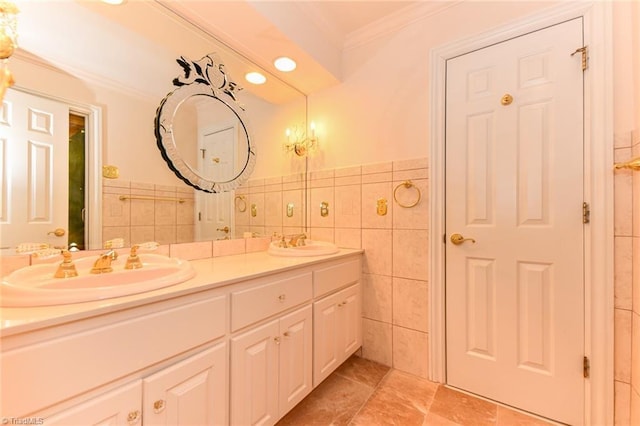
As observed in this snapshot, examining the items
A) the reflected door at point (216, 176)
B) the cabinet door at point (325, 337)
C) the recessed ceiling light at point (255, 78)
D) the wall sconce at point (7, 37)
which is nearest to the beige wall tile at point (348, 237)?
the cabinet door at point (325, 337)

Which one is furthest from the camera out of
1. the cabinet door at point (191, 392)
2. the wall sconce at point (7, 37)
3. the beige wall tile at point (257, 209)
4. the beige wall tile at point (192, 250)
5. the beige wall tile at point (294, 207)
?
the beige wall tile at point (294, 207)

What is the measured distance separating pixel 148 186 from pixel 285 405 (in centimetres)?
136

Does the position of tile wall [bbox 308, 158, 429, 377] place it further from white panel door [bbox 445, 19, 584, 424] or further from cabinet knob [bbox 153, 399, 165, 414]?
cabinet knob [bbox 153, 399, 165, 414]

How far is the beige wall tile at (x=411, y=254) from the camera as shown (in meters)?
1.76

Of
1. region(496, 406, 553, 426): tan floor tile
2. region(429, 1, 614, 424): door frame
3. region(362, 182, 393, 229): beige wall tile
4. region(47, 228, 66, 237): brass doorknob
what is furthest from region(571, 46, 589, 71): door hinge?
region(47, 228, 66, 237): brass doorknob

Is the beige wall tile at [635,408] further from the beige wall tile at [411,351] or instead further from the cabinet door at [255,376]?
the cabinet door at [255,376]

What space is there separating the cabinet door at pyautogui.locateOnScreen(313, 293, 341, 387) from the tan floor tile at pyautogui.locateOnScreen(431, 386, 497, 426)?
0.63 metres

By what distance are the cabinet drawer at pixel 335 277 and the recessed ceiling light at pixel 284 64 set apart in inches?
58.3

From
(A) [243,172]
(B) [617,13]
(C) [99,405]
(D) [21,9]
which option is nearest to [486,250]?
(B) [617,13]

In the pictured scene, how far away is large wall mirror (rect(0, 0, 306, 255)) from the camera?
1111 millimetres

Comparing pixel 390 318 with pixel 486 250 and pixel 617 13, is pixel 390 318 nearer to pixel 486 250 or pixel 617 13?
pixel 486 250

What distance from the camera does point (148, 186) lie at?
1.45 m

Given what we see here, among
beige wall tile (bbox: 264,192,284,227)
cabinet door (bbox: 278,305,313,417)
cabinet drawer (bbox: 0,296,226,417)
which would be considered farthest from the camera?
beige wall tile (bbox: 264,192,284,227)

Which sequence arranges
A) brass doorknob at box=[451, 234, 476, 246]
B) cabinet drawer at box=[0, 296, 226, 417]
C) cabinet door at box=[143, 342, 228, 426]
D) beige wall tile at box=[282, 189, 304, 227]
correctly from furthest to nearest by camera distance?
1. beige wall tile at box=[282, 189, 304, 227]
2. brass doorknob at box=[451, 234, 476, 246]
3. cabinet door at box=[143, 342, 228, 426]
4. cabinet drawer at box=[0, 296, 226, 417]
